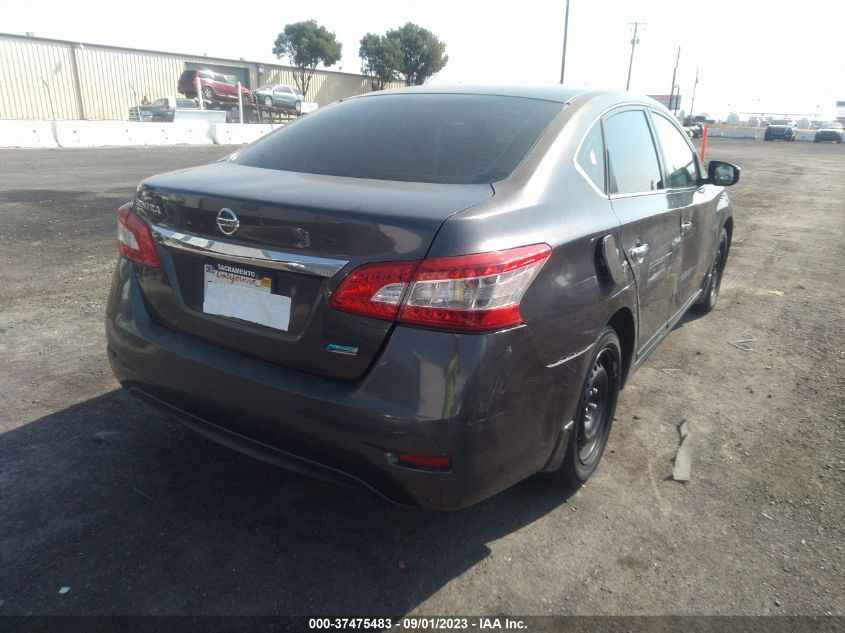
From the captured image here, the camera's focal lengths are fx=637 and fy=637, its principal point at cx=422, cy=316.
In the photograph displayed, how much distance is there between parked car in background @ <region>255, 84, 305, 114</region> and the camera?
3603cm

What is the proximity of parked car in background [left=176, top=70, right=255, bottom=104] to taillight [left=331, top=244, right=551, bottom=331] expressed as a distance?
35097 millimetres

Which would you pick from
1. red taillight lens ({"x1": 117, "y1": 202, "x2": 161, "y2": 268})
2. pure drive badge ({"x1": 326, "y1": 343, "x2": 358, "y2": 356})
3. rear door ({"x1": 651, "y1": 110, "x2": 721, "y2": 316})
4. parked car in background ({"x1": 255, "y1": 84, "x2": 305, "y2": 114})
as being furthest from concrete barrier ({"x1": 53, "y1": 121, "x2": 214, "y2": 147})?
pure drive badge ({"x1": 326, "y1": 343, "x2": 358, "y2": 356})

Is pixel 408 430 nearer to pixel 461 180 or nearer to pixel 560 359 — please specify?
pixel 560 359

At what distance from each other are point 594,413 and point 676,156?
192cm

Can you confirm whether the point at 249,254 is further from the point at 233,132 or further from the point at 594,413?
the point at 233,132

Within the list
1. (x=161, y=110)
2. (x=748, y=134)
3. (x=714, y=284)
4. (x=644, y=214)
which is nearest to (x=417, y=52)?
(x=748, y=134)

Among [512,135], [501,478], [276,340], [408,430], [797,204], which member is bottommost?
[797,204]

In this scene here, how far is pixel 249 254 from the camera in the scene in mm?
2111

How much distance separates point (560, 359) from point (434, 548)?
89 centimetres

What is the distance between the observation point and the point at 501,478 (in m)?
2.12

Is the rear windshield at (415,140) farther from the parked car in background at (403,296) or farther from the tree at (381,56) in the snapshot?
the tree at (381,56)

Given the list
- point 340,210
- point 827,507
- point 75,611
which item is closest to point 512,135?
point 340,210

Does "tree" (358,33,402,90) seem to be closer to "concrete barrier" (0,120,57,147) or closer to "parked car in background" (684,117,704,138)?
"parked car in background" (684,117,704,138)

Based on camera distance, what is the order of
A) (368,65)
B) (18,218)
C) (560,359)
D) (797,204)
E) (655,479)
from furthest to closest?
(368,65), (797,204), (18,218), (655,479), (560,359)
